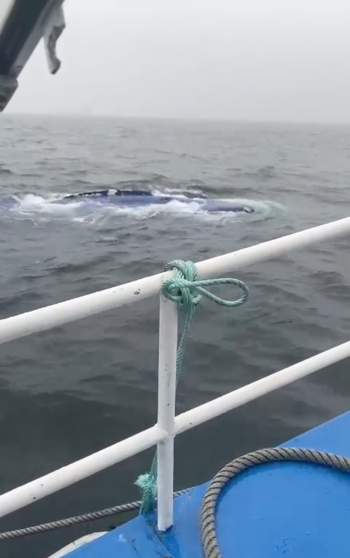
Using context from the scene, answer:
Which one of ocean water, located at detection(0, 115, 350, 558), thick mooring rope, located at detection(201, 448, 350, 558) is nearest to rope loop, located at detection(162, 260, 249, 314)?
thick mooring rope, located at detection(201, 448, 350, 558)

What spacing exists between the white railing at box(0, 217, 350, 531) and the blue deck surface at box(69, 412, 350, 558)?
108mm

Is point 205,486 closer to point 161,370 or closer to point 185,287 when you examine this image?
point 161,370

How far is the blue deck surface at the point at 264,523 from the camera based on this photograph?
206cm

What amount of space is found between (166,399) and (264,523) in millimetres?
637

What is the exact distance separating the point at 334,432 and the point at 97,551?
1207 millimetres

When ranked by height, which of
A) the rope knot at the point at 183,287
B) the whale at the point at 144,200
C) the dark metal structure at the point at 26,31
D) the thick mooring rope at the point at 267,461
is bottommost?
the thick mooring rope at the point at 267,461

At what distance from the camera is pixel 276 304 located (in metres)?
8.66

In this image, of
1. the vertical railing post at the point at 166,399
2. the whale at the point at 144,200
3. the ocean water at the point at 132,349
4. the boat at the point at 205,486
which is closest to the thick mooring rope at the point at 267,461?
the boat at the point at 205,486

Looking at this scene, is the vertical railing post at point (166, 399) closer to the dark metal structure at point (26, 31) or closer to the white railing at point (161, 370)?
the white railing at point (161, 370)

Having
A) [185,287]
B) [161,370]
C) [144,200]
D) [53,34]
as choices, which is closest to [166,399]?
[161,370]

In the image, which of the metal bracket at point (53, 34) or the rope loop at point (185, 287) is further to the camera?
the metal bracket at point (53, 34)

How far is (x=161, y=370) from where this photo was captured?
1.93 m

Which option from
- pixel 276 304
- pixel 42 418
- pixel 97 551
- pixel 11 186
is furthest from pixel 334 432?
pixel 11 186

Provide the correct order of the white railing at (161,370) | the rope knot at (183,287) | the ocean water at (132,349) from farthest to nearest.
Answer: the ocean water at (132,349) → the rope knot at (183,287) → the white railing at (161,370)
